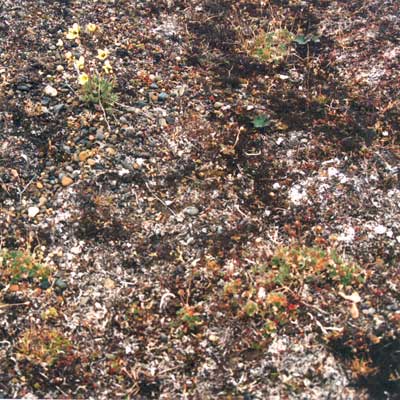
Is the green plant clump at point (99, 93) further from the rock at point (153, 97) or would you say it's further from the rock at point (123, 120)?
the rock at point (153, 97)

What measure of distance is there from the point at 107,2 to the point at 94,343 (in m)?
5.28

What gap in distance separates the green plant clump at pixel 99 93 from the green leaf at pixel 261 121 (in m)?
1.75

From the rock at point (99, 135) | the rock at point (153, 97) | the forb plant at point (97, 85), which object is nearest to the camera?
the rock at point (99, 135)

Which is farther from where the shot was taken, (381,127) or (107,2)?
(107,2)

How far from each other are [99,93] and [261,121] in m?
2.03

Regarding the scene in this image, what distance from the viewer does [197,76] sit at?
24.4 feet

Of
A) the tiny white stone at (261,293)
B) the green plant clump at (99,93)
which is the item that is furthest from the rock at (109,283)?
the green plant clump at (99,93)

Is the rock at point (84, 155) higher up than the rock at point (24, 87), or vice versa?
the rock at point (24, 87)

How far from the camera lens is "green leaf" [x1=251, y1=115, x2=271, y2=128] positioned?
688 cm

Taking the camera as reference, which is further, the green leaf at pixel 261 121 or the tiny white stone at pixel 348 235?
the green leaf at pixel 261 121

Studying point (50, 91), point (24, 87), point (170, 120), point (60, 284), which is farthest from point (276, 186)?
point (24, 87)

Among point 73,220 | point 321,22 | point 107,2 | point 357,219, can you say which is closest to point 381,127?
point 357,219

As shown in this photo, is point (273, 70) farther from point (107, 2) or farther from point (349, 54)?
point (107, 2)

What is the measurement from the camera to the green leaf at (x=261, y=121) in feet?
22.6
